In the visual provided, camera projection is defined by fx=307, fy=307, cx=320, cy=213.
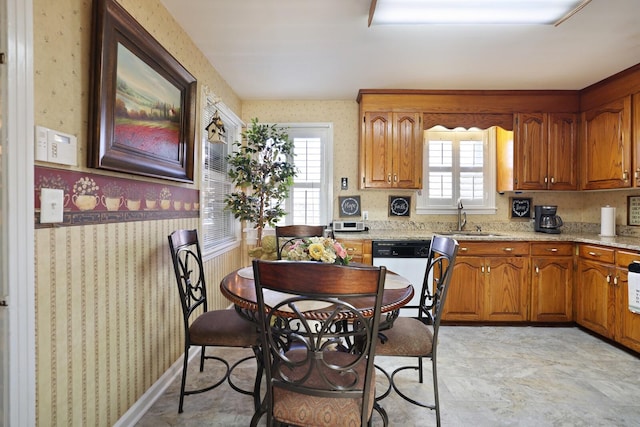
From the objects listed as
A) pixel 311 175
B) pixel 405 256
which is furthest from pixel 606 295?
pixel 311 175

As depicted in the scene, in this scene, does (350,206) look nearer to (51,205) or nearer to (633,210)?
(633,210)

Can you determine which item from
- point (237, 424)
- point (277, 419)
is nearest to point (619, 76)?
point (277, 419)

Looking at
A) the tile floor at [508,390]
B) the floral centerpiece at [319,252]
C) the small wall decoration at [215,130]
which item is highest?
the small wall decoration at [215,130]

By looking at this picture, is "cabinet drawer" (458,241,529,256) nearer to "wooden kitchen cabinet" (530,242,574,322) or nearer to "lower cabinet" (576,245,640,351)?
"wooden kitchen cabinet" (530,242,574,322)

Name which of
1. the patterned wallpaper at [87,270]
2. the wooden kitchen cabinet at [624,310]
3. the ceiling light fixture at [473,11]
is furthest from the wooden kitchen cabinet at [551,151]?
the patterned wallpaper at [87,270]

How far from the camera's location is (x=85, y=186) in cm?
134

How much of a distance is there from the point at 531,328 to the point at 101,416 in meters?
3.61

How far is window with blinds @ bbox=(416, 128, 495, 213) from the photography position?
3803mm

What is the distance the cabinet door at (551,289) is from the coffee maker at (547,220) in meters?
0.43

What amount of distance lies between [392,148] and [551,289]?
2.19m

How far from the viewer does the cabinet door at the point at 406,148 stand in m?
3.48

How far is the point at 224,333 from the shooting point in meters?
1.73

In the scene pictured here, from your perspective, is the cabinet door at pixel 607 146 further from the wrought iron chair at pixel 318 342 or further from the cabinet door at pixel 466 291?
the wrought iron chair at pixel 318 342

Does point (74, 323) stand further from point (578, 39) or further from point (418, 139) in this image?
point (578, 39)
